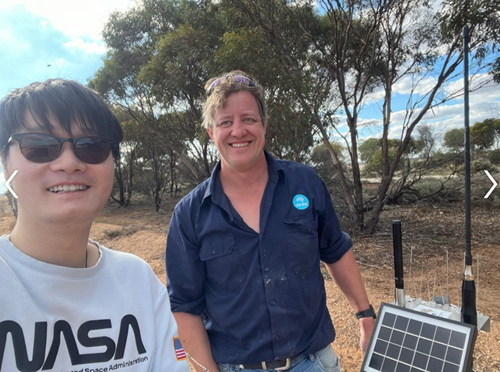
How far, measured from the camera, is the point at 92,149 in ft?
3.78

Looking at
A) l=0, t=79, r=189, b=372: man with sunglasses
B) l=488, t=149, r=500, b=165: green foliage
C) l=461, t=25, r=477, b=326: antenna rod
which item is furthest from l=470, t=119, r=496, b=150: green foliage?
l=0, t=79, r=189, b=372: man with sunglasses

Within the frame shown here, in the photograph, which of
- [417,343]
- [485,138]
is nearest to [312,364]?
[417,343]

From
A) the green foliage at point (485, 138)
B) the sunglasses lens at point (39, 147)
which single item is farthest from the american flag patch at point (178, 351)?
the green foliage at point (485, 138)

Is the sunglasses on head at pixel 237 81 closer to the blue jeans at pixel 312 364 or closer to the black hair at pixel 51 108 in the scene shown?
the black hair at pixel 51 108

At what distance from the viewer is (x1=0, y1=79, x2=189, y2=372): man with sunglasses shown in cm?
97

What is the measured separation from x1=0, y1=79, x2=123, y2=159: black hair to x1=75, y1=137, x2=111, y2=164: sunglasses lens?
0.03m

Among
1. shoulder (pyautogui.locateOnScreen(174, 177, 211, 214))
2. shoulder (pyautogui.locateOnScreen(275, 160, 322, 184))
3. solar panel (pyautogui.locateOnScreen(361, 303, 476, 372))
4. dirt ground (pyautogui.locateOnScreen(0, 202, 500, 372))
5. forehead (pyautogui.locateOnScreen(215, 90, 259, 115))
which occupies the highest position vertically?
forehead (pyautogui.locateOnScreen(215, 90, 259, 115))

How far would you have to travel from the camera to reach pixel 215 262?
1.74 m

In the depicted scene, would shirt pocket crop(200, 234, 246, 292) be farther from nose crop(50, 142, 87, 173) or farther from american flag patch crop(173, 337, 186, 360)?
nose crop(50, 142, 87, 173)

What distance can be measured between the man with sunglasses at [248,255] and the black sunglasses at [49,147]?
0.78 metres

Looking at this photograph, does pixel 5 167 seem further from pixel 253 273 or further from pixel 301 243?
pixel 301 243

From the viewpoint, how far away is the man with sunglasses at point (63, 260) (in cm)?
97

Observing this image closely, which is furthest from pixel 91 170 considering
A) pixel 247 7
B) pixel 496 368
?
pixel 247 7

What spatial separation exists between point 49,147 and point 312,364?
1559mm
